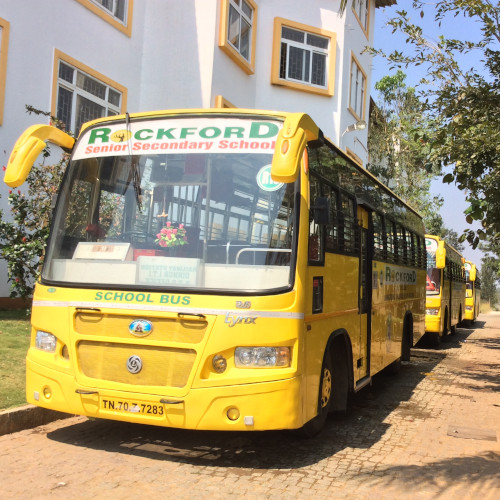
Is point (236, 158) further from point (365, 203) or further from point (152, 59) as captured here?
point (152, 59)

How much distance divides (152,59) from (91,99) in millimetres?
2570

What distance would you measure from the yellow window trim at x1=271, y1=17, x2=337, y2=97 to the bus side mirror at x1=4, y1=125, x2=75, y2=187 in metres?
13.9

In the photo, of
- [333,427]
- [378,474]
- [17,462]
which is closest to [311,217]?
[378,474]

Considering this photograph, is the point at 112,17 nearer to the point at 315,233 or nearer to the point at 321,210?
the point at 315,233

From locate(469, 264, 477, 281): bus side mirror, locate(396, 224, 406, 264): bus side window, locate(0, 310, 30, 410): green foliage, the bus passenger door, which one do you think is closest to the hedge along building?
locate(0, 310, 30, 410): green foliage

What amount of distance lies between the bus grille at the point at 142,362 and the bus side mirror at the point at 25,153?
4.98 feet

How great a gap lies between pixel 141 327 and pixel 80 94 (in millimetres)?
10094

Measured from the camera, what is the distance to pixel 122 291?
5.09 meters

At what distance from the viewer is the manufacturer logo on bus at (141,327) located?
16.1ft

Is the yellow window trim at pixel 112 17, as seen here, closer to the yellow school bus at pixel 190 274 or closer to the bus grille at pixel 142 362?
the yellow school bus at pixel 190 274

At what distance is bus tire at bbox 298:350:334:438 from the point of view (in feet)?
18.6

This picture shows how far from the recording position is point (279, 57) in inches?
742

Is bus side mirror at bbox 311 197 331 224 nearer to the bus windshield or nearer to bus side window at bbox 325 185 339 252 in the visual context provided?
the bus windshield

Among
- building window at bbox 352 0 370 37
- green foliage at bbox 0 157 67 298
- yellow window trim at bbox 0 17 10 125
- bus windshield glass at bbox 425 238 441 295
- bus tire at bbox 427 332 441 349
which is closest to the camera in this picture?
green foliage at bbox 0 157 67 298
